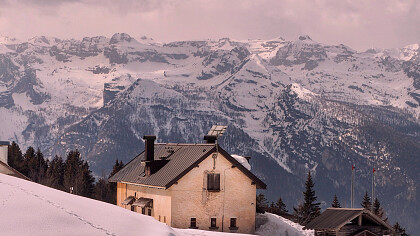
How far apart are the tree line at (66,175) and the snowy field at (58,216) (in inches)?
4305

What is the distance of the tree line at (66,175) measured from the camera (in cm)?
13200

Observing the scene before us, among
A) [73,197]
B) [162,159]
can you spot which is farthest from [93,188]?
[73,197]

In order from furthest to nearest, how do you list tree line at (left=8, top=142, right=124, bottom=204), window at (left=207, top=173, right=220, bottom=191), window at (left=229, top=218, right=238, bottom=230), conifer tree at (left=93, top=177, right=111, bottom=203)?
1. conifer tree at (left=93, top=177, right=111, bottom=203)
2. tree line at (left=8, top=142, right=124, bottom=204)
3. window at (left=229, top=218, right=238, bottom=230)
4. window at (left=207, top=173, right=220, bottom=191)

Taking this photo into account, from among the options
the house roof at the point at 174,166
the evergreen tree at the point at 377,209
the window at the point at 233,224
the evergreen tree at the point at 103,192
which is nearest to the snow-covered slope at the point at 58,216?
the house roof at the point at 174,166

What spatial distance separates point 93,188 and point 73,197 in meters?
131

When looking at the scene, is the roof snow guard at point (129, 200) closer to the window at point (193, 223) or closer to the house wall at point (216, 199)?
the house wall at point (216, 199)

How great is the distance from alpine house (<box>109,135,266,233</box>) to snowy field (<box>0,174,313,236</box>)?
4186 cm

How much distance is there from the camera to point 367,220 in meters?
60.8

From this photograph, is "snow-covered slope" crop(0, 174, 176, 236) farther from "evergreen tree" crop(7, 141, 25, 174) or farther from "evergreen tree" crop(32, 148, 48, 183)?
"evergreen tree" crop(32, 148, 48, 183)

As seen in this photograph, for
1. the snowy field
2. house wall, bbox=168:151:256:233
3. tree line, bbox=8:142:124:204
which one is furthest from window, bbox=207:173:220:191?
tree line, bbox=8:142:124:204

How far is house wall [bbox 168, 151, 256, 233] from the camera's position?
194ft

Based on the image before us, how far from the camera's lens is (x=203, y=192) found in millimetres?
59875

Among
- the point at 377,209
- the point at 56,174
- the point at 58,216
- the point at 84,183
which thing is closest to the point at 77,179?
the point at 84,183

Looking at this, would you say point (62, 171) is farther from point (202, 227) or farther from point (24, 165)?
point (202, 227)
